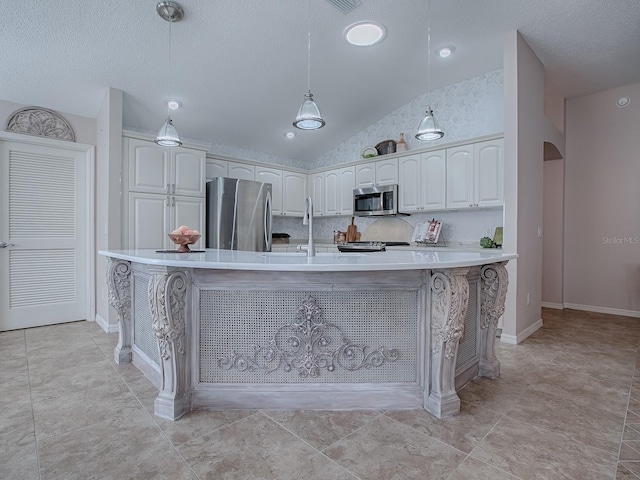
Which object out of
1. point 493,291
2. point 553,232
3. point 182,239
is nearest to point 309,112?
point 182,239

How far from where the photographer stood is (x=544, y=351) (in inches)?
121

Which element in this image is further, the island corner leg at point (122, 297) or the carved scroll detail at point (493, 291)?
the island corner leg at point (122, 297)

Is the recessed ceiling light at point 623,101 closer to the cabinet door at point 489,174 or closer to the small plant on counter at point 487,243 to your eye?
the cabinet door at point 489,174

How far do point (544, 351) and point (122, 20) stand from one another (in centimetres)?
456

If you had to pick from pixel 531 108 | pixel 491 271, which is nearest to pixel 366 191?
pixel 531 108

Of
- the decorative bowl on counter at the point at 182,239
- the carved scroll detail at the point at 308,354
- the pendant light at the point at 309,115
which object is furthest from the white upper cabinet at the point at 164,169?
the carved scroll detail at the point at 308,354

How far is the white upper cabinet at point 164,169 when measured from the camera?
3.84 meters

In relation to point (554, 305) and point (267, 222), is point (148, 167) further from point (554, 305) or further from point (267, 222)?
point (554, 305)

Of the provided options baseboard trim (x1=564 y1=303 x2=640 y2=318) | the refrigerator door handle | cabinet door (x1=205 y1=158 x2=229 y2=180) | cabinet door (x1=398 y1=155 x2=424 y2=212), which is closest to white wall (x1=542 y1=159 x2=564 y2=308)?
baseboard trim (x1=564 y1=303 x2=640 y2=318)

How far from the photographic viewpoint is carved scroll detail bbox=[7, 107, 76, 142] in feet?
11.7

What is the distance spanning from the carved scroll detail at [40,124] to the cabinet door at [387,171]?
151 inches

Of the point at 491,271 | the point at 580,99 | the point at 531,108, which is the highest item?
the point at 580,99

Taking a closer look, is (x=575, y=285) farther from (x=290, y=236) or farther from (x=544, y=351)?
(x=290, y=236)

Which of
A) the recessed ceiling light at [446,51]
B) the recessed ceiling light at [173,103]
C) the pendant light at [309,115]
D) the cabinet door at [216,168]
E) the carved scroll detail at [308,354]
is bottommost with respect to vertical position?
the carved scroll detail at [308,354]
